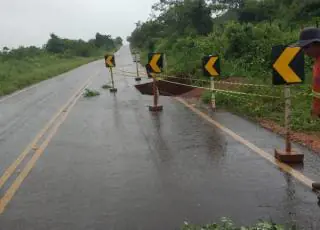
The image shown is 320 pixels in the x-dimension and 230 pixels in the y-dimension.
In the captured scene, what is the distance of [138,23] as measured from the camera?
9531cm

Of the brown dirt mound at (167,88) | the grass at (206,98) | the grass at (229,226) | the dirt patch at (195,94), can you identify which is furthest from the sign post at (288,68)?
the brown dirt mound at (167,88)

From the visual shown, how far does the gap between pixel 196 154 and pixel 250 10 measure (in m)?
38.5

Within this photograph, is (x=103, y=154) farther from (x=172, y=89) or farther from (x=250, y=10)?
(x=250, y=10)

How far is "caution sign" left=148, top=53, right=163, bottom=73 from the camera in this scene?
13168 millimetres

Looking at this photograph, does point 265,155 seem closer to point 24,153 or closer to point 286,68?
point 286,68

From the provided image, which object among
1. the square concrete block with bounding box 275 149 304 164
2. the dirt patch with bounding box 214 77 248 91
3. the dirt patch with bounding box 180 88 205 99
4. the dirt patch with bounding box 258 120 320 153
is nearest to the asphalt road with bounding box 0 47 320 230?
the square concrete block with bounding box 275 149 304 164

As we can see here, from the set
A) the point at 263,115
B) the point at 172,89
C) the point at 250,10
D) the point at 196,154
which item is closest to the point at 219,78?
the point at 172,89

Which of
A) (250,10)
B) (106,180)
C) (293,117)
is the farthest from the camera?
(250,10)

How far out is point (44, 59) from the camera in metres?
62.4

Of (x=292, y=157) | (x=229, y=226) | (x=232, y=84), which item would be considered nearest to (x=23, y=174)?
(x=229, y=226)

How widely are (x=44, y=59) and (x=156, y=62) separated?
52.1 meters

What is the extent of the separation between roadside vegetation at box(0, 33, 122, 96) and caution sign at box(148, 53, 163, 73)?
1095 centimetres

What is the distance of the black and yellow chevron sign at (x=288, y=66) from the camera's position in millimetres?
6359

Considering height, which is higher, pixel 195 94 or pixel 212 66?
pixel 212 66
